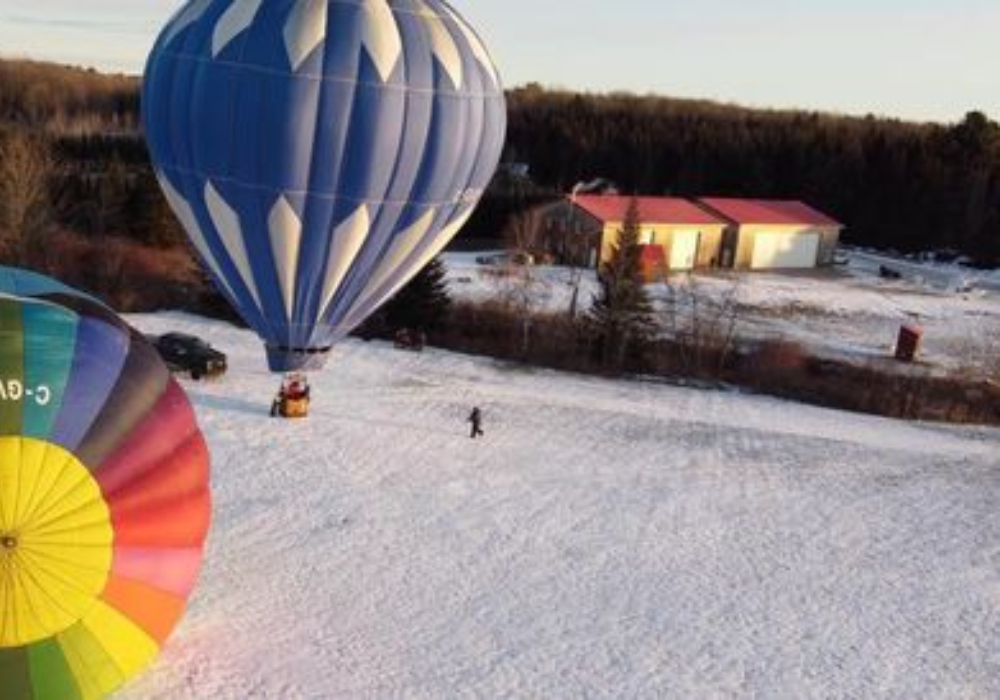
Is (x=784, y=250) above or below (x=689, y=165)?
below

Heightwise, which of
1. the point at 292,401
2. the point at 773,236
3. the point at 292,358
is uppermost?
the point at 773,236

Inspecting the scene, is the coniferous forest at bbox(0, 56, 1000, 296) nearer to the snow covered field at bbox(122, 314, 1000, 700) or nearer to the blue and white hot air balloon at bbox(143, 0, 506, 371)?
the snow covered field at bbox(122, 314, 1000, 700)

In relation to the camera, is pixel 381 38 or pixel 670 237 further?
pixel 670 237

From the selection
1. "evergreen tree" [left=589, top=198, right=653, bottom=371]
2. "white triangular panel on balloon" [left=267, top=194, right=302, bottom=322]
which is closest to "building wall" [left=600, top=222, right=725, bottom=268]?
"evergreen tree" [left=589, top=198, right=653, bottom=371]

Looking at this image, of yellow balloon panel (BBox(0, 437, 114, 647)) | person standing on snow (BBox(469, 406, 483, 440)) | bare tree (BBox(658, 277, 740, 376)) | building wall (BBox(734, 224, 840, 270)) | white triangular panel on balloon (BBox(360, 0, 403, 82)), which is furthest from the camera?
building wall (BBox(734, 224, 840, 270))

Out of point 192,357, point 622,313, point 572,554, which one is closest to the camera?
point 572,554

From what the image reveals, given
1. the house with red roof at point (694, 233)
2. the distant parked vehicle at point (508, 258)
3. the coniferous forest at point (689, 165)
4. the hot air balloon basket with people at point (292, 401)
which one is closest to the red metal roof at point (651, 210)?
the house with red roof at point (694, 233)

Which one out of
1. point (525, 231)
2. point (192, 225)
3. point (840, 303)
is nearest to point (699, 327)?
point (840, 303)

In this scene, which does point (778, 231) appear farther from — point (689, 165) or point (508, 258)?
point (689, 165)
